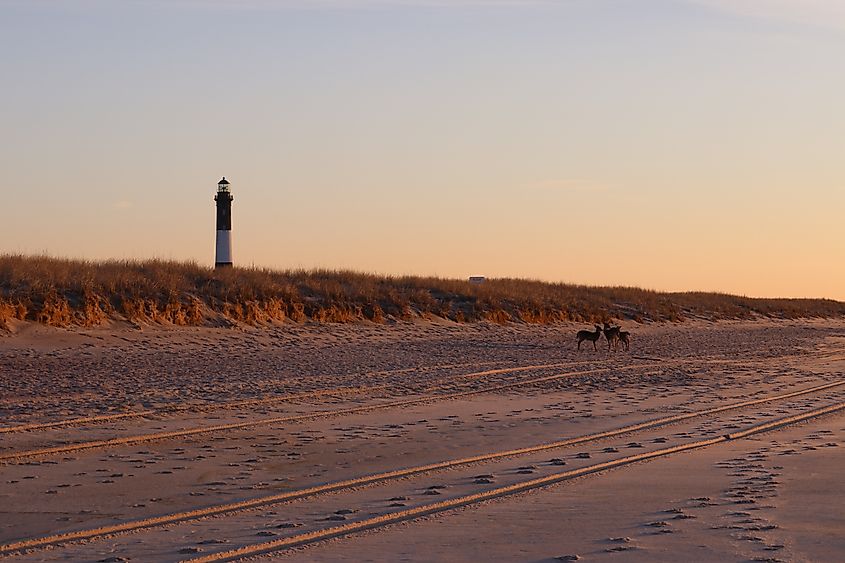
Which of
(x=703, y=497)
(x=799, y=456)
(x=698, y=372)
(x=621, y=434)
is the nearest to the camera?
(x=703, y=497)

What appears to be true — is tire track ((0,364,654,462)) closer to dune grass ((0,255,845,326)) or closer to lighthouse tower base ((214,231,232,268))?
dune grass ((0,255,845,326))

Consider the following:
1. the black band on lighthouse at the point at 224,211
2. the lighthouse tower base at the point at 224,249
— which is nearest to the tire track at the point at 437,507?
the lighthouse tower base at the point at 224,249

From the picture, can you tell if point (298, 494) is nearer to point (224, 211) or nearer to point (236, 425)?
point (236, 425)

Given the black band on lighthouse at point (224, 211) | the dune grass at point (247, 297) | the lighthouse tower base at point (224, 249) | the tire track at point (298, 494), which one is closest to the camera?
the tire track at point (298, 494)

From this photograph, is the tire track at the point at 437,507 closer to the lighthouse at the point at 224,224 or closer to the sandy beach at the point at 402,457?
Result: the sandy beach at the point at 402,457

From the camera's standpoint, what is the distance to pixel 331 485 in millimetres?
10125

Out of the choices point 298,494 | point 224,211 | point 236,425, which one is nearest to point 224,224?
point 224,211

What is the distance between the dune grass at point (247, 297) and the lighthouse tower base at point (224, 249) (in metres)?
6.97

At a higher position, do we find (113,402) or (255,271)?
(255,271)

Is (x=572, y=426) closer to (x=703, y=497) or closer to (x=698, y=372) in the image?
(x=703, y=497)

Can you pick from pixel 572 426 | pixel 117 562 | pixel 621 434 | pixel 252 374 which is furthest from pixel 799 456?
pixel 252 374

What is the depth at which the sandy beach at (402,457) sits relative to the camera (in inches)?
310

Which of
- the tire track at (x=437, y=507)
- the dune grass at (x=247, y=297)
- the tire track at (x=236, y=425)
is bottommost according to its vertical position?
the tire track at (x=437, y=507)

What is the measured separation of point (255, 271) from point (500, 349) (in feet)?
38.0
